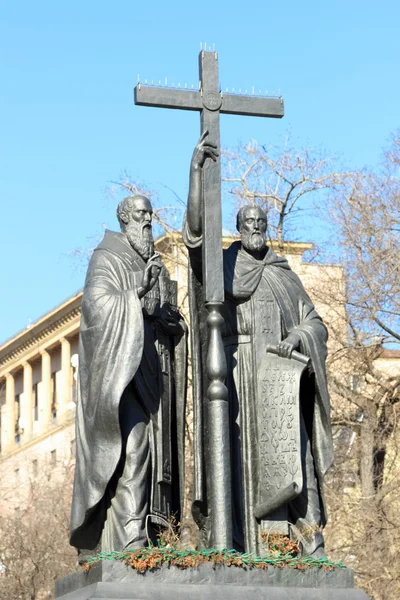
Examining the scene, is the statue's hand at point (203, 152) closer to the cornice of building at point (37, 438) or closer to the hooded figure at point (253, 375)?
the hooded figure at point (253, 375)

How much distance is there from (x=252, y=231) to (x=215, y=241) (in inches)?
32.8

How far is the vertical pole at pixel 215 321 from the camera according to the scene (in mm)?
12203

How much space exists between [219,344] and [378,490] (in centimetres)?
1774

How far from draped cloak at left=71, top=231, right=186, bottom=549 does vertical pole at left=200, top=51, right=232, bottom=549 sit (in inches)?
22.5

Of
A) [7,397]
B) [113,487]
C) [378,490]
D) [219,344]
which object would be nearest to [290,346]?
[219,344]

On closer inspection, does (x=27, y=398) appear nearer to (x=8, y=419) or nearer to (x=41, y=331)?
(x=8, y=419)

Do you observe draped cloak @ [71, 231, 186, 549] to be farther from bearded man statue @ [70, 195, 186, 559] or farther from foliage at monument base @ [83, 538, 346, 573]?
foliage at monument base @ [83, 538, 346, 573]

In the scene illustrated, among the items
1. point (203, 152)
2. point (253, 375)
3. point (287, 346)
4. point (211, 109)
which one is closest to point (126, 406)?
point (253, 375)

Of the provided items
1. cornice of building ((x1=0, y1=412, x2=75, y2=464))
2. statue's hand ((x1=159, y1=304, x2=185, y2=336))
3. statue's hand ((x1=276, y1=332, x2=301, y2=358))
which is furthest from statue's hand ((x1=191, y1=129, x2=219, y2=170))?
cornice of building ((x1=0, y1=412, x2=75, y2=464))

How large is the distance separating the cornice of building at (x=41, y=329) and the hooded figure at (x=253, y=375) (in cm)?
5401

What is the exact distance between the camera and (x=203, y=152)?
Answer: 12867 millimetres

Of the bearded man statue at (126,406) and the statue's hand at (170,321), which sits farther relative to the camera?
the statue's hand at (170,321)

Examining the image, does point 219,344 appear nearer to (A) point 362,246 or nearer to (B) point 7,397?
(A) point 362,246

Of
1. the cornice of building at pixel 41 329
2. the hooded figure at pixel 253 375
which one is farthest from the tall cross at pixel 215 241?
the cornice of building at pixel 41 329
